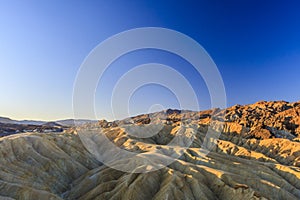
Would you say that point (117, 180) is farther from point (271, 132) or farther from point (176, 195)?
point (271, 132)

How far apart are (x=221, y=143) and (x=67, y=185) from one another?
77.8m

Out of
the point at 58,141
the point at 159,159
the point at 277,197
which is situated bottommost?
the point at 277,197

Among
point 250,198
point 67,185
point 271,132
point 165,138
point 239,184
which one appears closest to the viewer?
point 250,198

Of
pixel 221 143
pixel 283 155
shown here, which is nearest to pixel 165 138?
pixel 221 143

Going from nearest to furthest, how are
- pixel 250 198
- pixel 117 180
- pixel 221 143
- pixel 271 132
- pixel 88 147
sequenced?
pixel 250 198, pixel 117 180, pixel 88 147, pixel 221 143, pixel 271 132

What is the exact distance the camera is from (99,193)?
57.8 m

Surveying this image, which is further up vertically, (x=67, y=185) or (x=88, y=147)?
Result: (x=88, y=147)

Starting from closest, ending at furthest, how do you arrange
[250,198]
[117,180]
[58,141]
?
[250,198], [117,180], [58,141]

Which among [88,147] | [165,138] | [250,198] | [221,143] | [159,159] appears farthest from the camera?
[165,138]

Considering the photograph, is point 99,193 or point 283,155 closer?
point 99,193

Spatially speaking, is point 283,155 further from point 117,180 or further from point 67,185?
point 67,185

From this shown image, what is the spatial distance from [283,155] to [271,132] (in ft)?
123

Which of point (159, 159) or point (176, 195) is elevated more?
point (159, 159)

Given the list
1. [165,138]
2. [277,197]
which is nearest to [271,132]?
[165,138]
